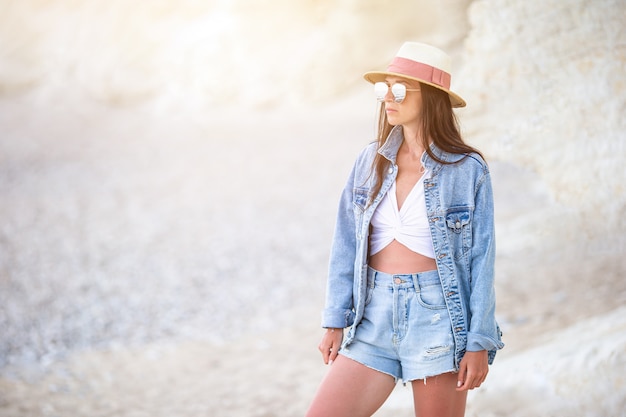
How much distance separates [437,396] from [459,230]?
1.39 feet

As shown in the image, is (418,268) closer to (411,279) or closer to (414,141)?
(411,279)

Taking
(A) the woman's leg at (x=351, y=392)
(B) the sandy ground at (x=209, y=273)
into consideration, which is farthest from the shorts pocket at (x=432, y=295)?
(B) the sandy ground at (x=209, y=273)

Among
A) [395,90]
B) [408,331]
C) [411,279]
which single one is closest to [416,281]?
[411,279]

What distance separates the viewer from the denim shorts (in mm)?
1759

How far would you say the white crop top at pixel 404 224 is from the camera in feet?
5.98

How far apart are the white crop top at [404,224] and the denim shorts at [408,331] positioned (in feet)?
0.26

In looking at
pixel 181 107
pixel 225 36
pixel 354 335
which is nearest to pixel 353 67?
pixel 225 36

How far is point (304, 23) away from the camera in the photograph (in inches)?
543

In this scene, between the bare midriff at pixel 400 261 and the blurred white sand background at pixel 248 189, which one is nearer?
the bare midriff at pixel 400 261

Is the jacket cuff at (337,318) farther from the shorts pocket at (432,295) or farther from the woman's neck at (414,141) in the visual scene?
the woman's neck at (414,141)

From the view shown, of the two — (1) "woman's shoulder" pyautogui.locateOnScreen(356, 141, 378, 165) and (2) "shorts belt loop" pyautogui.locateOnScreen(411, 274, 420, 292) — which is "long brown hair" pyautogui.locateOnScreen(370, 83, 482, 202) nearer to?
(1) "woman's shoulder" pyautogui.locateOnScreen(356, 141, 378, 165)

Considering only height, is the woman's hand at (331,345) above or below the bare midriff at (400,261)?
below

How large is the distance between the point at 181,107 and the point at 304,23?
3561mm

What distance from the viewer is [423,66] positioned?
1854 mm
